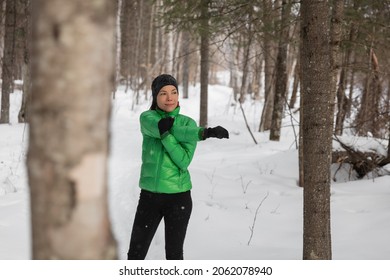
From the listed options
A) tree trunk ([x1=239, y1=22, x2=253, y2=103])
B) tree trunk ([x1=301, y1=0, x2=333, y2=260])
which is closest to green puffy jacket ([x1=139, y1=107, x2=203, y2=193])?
tree trunk ([x1=301, y1=0, x2=333, y2=260])

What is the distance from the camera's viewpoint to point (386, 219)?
451 centimetres

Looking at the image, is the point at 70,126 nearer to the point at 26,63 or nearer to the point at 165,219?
the point at 165,219

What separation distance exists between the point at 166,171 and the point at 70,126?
Answer: 1.85m

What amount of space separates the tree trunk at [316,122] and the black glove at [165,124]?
0.91 metres

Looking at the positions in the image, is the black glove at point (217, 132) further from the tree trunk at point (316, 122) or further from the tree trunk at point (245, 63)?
the tree trunk at point (245, 63)

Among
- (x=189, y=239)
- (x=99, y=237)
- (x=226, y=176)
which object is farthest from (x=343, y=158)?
(x=99, y=237)

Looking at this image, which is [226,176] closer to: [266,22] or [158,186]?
[266,22]

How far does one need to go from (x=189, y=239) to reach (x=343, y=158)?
3.08 metres

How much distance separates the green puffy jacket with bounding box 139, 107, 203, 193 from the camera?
2.75m

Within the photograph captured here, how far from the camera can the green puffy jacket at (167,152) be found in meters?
2.75

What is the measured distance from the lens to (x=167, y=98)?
2863mm

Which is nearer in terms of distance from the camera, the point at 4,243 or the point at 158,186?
the point at 158,186

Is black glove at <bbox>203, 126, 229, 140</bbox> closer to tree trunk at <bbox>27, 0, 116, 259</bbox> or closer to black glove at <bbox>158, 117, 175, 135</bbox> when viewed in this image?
black glove at <bbox>158, 117, 175, 135</bbox>

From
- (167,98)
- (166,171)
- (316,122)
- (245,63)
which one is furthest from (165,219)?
(245,63)
